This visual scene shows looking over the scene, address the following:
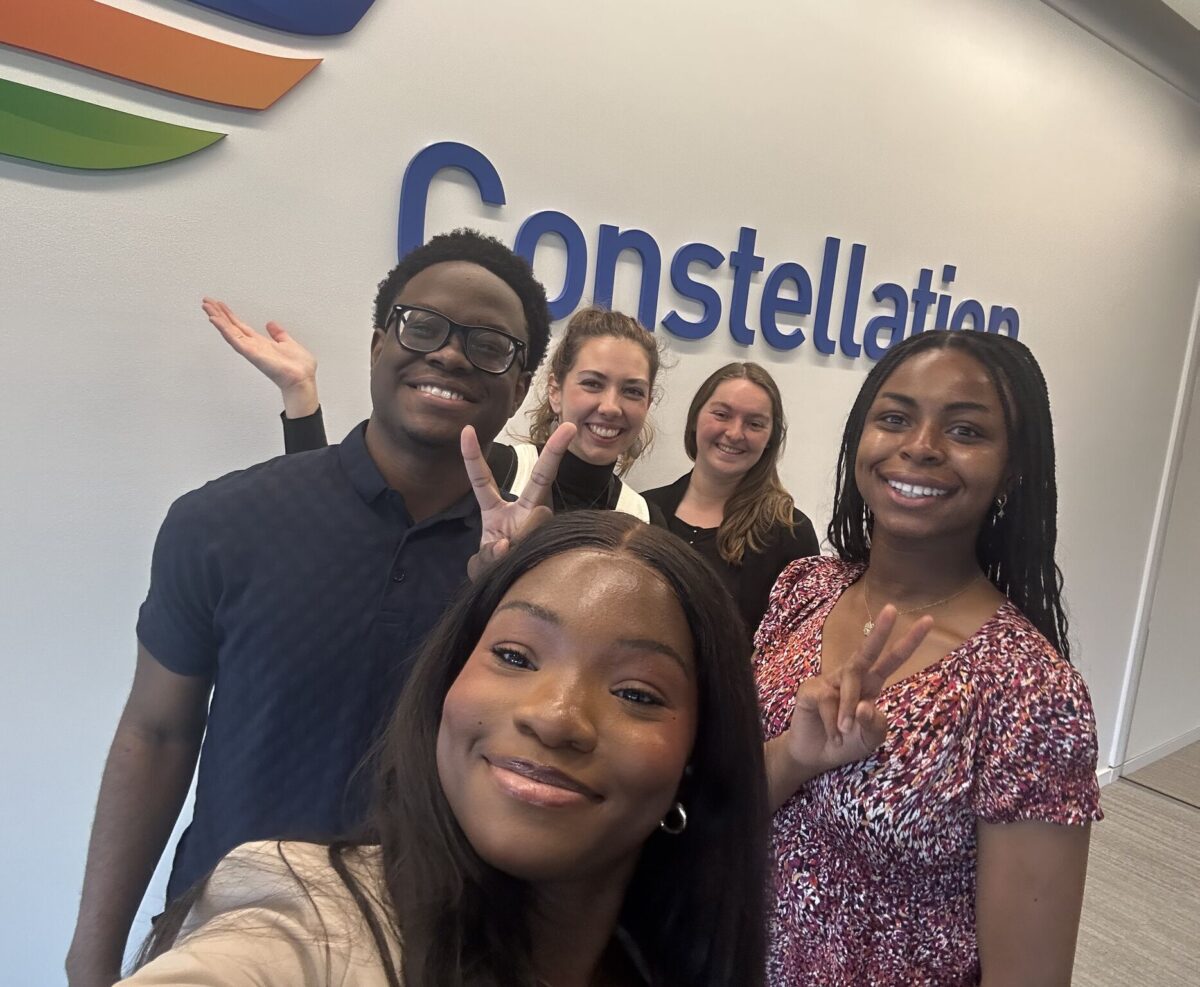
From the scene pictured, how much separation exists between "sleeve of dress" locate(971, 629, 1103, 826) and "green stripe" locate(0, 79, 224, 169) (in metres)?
1.79

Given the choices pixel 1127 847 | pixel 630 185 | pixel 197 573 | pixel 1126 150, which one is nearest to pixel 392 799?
pixel 197 573

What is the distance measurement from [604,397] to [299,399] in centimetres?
71

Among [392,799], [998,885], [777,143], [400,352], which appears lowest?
[998,885]

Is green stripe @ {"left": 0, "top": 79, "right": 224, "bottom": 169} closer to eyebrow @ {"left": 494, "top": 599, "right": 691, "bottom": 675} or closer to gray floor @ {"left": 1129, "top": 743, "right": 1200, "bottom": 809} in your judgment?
eyebrow @ {"left": 494, "top": 599, "right": 691, "bottom": 675}

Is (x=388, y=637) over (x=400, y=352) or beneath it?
beneath

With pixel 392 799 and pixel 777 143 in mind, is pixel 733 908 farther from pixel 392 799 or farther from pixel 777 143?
pixel 777 143

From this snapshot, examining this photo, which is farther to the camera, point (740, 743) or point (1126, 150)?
point (1126, 150)

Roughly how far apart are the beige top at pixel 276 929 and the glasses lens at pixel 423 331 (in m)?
0.73

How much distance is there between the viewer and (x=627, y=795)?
2.30 ft

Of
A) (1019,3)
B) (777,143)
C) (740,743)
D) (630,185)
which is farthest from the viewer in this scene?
(1019,3)

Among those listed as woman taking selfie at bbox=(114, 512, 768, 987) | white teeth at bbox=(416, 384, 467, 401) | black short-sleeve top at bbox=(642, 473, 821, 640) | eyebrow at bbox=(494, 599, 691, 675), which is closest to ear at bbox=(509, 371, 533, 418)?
white teeth at bbox=(416, 384, 467, 401)

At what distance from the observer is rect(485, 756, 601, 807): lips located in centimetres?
67

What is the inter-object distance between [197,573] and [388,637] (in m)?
0.28

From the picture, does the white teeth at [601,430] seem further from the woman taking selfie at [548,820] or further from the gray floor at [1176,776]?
the gray floor at [1176,776]
